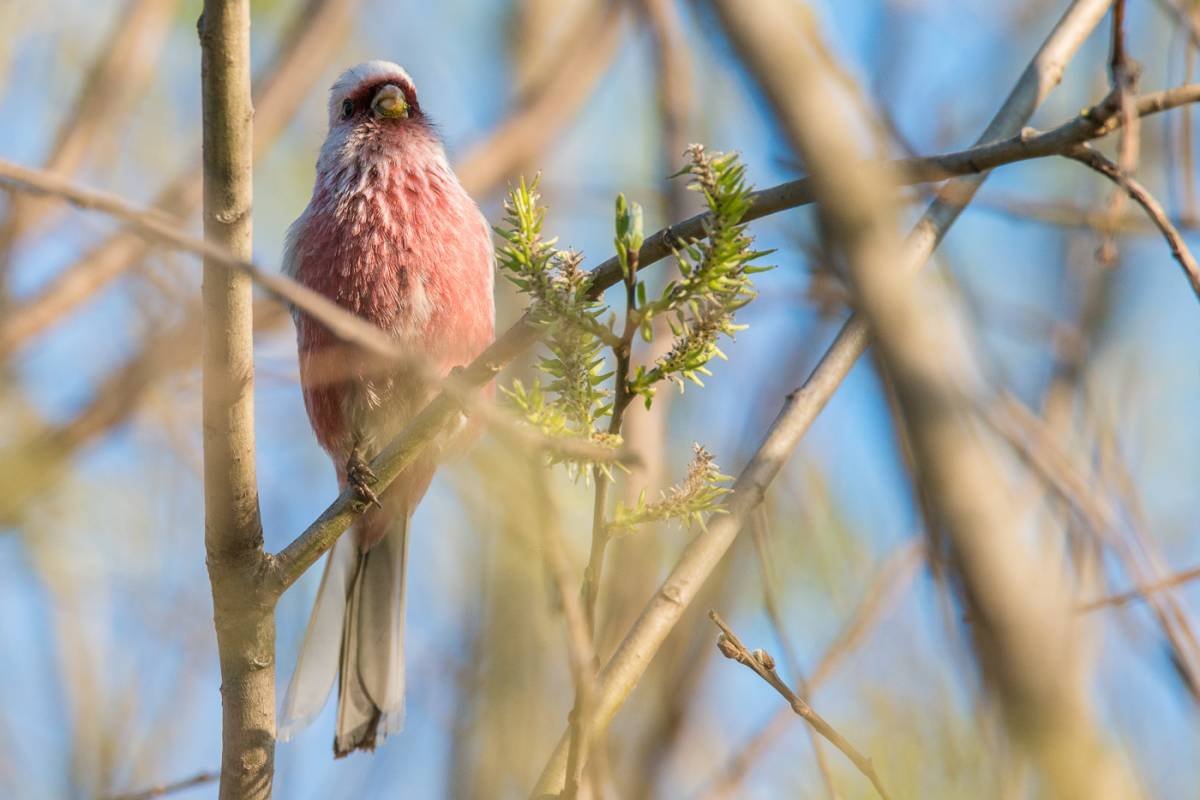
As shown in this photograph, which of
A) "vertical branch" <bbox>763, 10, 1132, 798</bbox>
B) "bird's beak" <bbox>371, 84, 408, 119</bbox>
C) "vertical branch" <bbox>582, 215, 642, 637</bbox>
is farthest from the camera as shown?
"bird's beak" <bbox>371, 84, 408, 119</bbox>

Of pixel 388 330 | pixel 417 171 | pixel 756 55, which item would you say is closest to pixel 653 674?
pixel 388 330

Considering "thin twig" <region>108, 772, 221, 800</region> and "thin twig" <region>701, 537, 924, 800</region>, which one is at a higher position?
"thin twig" <region>701, 537, 924, 800</region>

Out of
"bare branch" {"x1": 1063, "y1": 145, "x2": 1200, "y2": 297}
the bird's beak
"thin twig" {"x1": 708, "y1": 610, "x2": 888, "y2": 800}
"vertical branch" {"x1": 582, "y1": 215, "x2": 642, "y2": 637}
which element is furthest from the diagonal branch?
the bird's beak

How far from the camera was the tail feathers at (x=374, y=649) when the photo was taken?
4.18 m

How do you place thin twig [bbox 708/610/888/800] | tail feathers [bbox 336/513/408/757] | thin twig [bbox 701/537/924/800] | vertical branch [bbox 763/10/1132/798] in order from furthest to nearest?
tail feathers [bbox 336/513/408/757]
thin twig [bbox 701/537/924/800]
thin twig [bbox 708/610/888/800]
vertical branch [bbox 763/10/1132/798]

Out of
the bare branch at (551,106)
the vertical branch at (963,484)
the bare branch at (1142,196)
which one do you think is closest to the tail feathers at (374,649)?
the bare branch at (551,106)

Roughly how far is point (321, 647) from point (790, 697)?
2487 mm

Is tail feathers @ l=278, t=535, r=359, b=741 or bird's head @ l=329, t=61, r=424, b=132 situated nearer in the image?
tail feathers @ l=278, t=535, r=359, b=741

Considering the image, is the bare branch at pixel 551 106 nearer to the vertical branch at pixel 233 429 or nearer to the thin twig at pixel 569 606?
the vertical branch at pixel 233 429

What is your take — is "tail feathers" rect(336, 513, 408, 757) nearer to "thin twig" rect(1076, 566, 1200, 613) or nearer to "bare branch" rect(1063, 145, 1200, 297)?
"thin twig" rect(1076, 566, 1200, 613)

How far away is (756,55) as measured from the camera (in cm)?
137

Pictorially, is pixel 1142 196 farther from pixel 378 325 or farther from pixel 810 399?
pixel 378 325

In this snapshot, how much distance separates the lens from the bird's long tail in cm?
404

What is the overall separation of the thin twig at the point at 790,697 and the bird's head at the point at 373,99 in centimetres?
286
